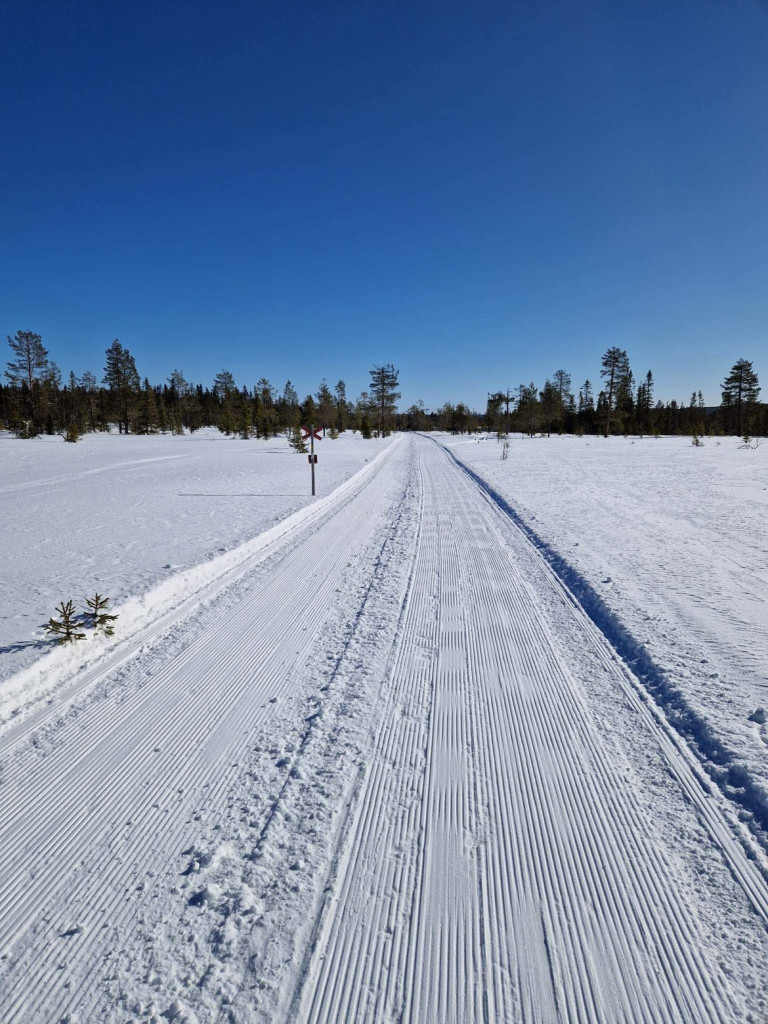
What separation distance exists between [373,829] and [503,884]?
64cm

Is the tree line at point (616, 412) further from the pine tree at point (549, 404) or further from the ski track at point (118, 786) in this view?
the ski track at point (118, 786)

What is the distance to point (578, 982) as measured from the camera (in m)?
1.69

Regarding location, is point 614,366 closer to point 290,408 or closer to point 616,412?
point 616,412

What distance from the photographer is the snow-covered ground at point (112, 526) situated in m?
5.07

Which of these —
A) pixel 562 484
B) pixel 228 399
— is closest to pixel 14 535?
pixel 562 484

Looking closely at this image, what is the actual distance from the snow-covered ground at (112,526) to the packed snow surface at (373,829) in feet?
2.83

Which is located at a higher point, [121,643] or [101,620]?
[101,620]

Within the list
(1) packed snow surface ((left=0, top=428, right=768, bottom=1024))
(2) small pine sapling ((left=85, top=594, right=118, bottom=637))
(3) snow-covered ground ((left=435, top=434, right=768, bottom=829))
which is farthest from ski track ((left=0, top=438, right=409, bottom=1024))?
(3) snow-covered ground ((left=435, top=434, right=768, bottom=829))

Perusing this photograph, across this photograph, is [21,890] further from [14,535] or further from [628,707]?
[14,535]

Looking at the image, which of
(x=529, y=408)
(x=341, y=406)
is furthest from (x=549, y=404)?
(x=341, y=406)

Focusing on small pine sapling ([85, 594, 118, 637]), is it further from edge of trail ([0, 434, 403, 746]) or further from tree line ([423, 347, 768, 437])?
tree line ([423, 347, 768, 437])

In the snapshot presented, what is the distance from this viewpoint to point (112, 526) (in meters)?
8.43

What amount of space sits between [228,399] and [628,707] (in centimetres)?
8029

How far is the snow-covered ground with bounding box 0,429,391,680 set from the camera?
5.07 m
